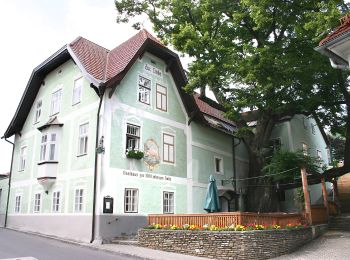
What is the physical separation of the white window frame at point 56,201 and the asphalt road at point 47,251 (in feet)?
8.63

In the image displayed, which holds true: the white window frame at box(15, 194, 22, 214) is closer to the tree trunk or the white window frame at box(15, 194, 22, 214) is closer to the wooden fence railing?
the wooden fence railing

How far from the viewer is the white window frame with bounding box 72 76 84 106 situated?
792 inches

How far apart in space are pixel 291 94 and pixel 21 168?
57.9ft

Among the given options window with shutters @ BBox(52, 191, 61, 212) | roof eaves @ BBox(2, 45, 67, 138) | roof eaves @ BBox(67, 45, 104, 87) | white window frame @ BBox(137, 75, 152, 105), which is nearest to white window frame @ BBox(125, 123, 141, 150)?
white window frame @ BBox(137, 75, 152, 105)

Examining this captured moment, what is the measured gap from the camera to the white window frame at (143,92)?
20.1m

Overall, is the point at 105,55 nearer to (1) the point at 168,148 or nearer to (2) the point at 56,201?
(1) the point at 168,148

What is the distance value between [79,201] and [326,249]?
445 inches

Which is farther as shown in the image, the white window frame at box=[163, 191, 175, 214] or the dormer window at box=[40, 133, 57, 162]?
the dormer window at box=[40, 133, 57, 162]

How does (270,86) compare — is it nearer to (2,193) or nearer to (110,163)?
(110,163)

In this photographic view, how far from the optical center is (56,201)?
1961 cm

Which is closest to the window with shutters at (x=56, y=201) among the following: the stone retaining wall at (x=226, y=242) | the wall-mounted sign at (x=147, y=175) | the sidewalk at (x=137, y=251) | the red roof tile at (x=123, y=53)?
the sidewalk at (x=137, y=251)

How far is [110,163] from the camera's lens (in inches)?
684

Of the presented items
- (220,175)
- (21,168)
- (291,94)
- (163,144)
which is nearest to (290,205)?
(220,175)

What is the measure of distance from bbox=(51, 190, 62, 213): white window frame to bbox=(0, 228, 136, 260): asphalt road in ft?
8.63
